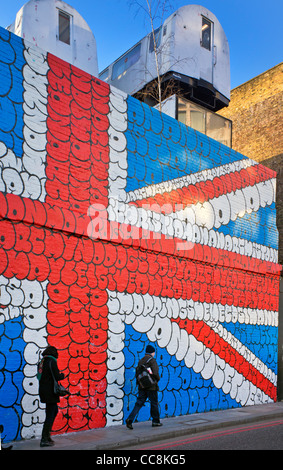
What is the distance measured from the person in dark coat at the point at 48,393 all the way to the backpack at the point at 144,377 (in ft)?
6.64

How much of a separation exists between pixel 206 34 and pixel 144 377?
13192mm

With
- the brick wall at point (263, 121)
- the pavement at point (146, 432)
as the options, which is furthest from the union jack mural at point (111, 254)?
the brick wall at point (263, 121)

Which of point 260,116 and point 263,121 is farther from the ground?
point 260,116

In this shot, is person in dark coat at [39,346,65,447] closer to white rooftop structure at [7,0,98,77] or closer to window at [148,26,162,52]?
white rooftop structure at [7,0,98,77]

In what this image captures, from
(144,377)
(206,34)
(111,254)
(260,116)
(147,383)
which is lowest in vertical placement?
(147,383)

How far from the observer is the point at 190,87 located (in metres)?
16.7

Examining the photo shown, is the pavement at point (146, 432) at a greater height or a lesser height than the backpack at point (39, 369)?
lesser

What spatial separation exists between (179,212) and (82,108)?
3533 millimetres

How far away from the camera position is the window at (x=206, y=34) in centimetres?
1699

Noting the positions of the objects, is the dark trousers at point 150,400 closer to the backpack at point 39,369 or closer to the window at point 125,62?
the backpack at point 39,369

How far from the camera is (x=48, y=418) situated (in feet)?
23.5

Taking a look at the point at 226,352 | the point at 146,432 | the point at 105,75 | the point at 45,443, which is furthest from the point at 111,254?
the point at 105,75

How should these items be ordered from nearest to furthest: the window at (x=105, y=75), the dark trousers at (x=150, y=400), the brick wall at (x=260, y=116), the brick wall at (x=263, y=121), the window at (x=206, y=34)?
the dark trousers at (x=150, y=400), the window at (x=206, y=34), the window at (x=105, y=75), the brick wall at (x=263, y=121), the brick wall at (x=260, y=116)

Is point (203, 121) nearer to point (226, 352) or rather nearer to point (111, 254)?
point (226, 352)
